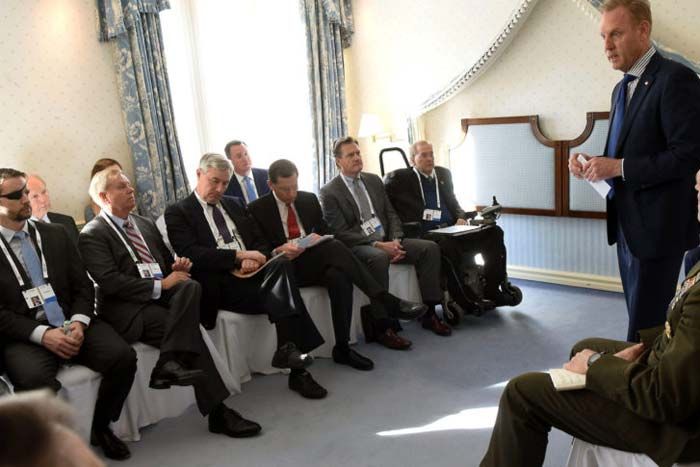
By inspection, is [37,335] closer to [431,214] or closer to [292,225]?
[292,225]

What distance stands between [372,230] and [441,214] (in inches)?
24.6

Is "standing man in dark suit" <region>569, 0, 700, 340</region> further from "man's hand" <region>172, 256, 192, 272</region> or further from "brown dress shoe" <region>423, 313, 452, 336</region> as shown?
"man's hand" <region>172, 256, 192, 272</region>

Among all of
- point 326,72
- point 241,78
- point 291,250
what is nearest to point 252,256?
point 291,250

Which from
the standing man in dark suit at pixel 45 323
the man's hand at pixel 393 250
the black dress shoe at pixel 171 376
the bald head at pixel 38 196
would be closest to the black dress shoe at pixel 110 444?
the standing man in dark suit at pixel 45 323

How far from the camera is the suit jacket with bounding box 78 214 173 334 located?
3.08 metres

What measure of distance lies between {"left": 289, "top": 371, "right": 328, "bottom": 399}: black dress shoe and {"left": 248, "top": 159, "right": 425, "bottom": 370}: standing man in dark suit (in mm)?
351

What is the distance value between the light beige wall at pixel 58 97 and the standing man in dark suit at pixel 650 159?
10.9 feet

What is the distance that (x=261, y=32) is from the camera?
5723mm

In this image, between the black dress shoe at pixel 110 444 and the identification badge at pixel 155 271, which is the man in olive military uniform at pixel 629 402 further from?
the identification badge at pixel 155 271

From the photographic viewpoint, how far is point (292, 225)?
13.0 feet

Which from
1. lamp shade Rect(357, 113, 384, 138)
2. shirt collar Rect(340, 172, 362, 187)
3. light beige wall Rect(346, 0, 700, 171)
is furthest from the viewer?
lamp shade Rect(357, 113, 384, 138)

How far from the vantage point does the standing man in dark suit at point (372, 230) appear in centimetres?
413

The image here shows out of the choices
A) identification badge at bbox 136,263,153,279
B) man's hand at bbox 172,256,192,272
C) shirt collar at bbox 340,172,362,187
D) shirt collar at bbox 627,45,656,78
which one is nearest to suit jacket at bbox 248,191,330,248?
shirt collar at bbox 340,172,362,187

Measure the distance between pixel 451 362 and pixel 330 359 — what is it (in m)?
0.73
